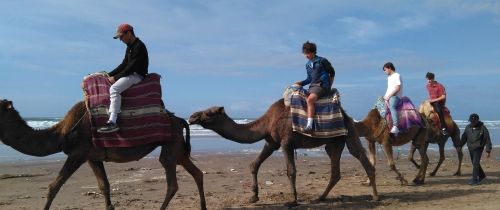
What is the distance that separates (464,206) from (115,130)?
627 cm

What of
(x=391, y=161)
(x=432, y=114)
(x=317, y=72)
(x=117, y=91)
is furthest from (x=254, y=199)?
(x=432, y=114)

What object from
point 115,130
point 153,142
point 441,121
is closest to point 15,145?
point 115,130

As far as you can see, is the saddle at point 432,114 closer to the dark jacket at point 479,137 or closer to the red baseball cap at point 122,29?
the dark jacket at point 479,137

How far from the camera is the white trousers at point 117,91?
7.65 m

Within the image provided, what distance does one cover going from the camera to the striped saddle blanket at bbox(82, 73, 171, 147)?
7.68 metres

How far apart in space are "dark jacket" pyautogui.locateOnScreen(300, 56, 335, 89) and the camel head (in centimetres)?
186

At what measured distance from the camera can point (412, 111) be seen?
12.5 metres

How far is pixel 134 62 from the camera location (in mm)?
7930

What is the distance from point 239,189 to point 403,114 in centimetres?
448

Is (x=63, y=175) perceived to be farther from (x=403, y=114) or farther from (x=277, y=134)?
(x=403, y=114)

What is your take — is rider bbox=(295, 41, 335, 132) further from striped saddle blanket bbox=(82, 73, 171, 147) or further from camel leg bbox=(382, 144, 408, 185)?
camel leg bbox=(382, 144, 408, 185)

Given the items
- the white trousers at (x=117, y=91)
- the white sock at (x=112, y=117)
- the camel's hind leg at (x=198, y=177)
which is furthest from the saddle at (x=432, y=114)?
the white sock at (x=112, y=117)

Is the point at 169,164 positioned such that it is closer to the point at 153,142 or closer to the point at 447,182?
the point at 153,142

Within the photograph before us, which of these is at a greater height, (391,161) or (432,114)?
(432,114)
